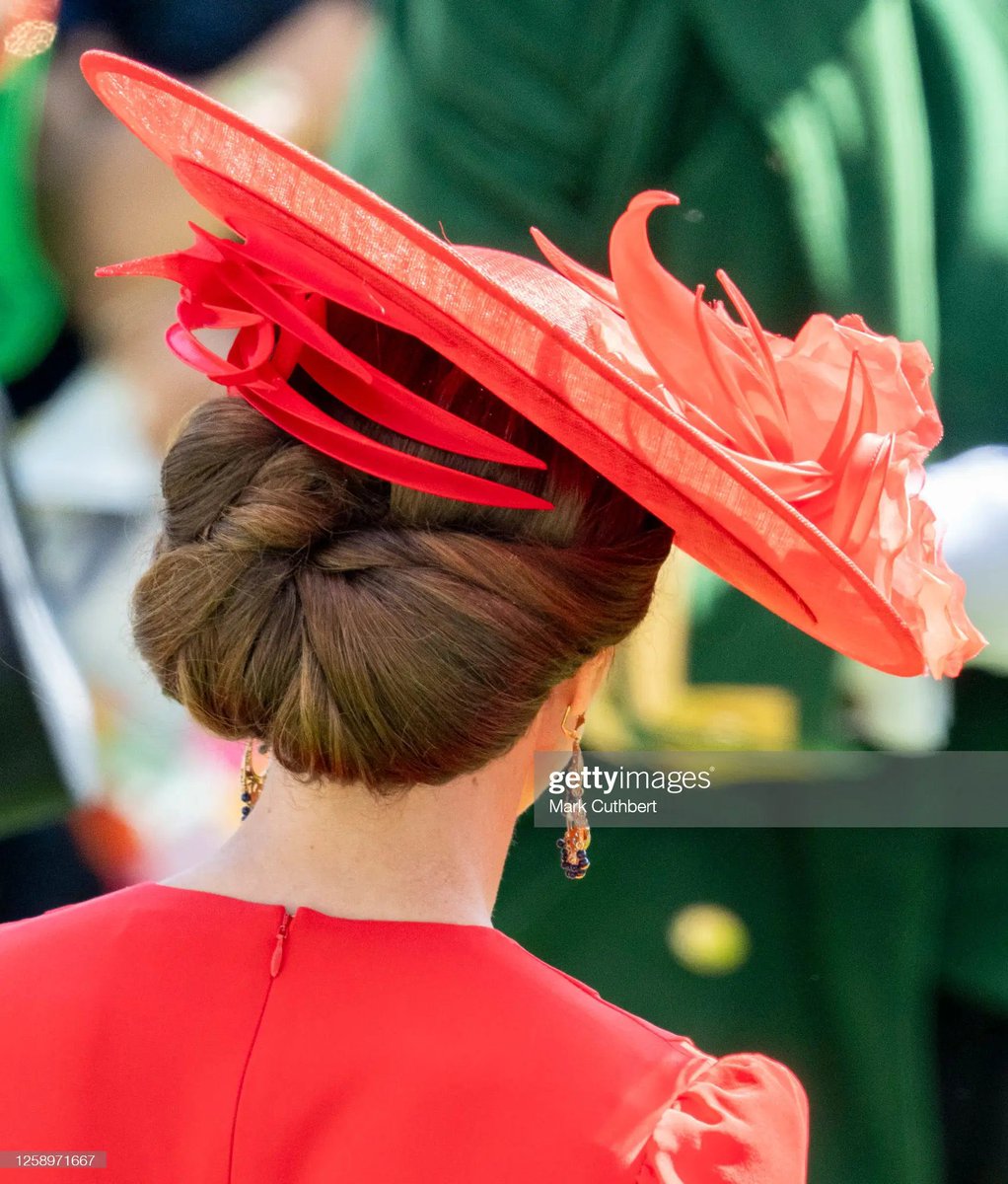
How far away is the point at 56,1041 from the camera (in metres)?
0.72

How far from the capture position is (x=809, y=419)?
2.73 ft

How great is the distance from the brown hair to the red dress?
0.11 metres

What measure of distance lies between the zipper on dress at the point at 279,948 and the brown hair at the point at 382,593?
0.08 metres

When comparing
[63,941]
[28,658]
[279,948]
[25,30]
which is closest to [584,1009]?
[279,948]

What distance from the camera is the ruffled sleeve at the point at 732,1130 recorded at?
0.66 meters

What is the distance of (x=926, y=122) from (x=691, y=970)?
41.5 inches

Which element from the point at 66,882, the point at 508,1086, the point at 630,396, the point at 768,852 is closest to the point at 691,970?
the point at 768,852

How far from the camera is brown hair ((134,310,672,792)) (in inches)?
27.9

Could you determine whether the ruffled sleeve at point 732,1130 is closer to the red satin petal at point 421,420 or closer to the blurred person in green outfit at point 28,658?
the red satin petal at point 421,420

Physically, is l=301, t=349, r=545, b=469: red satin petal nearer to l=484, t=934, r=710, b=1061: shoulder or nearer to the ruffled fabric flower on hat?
the ruffled fabric flower on hat

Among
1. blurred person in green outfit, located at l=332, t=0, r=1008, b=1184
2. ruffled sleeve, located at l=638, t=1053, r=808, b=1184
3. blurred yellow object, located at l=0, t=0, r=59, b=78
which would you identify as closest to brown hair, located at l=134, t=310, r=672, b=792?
ruffled sleeve, located at l=638, t=1053, r=808, b=1184

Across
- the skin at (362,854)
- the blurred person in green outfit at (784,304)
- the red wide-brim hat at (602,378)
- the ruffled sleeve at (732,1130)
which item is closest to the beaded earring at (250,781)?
the skin at (362,854)

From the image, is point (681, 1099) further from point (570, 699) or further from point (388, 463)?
point (388, 463)

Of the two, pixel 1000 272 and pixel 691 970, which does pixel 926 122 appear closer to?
pixel 1000 272
